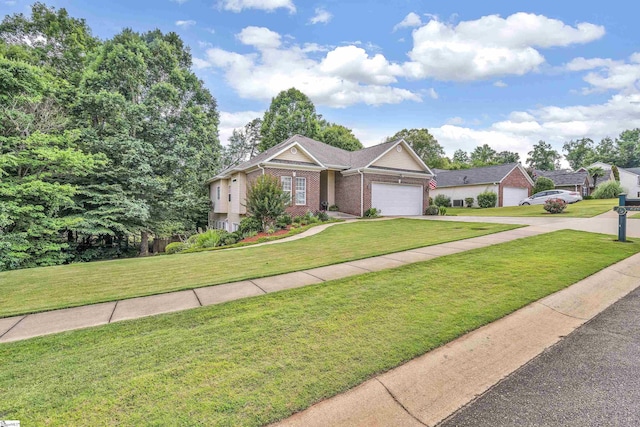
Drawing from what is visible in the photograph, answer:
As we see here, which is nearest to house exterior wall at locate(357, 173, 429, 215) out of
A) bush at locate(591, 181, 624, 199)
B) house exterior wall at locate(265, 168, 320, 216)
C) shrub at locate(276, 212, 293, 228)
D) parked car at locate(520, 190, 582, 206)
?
house exterior wall at locate(265, 168, 320, 216)

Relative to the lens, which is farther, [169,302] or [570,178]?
[570,178]

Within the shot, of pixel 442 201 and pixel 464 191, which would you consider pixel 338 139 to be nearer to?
pixel 442 201

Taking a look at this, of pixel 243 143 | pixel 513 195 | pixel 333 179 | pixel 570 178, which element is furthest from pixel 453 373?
pixel 570 178

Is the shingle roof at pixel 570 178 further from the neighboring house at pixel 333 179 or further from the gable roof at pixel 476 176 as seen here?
the neighboring house at pixel 333 179

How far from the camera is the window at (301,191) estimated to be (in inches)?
730

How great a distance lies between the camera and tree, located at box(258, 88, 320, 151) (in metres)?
35.0

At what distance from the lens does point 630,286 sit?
543 centimetres

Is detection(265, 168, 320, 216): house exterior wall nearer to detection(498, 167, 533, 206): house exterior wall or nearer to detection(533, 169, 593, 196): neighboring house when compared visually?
detection(498, 167, 533, 206): house exterior wall

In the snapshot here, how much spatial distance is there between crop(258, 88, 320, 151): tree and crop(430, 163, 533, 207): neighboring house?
17.2 meters

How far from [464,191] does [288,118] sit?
71.8 ft

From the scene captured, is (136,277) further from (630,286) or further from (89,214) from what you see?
(89,214)

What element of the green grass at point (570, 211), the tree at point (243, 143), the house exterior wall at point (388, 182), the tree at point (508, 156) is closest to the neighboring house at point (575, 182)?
the green grass at point (570, 211)

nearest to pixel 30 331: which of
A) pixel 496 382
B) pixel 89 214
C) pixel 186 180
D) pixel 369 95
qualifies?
pixel 496 382

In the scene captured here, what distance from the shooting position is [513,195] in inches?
1246
